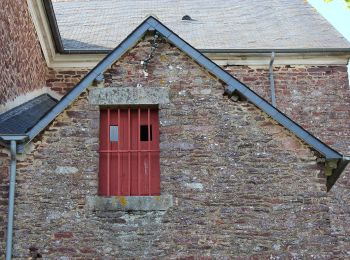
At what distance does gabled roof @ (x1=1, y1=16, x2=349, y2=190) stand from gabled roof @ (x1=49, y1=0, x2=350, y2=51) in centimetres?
423

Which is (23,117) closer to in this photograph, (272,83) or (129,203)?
(129,203)

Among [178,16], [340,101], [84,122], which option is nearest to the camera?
[84,122]

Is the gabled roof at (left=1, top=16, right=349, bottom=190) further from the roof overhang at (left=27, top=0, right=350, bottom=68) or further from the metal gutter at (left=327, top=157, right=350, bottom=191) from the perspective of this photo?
the roof overhang at (left=27, top=0, right=350, bottom=68)

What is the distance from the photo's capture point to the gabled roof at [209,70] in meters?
7.53

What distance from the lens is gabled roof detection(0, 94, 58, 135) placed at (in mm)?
7719

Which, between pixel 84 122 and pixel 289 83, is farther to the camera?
pixel 289 83

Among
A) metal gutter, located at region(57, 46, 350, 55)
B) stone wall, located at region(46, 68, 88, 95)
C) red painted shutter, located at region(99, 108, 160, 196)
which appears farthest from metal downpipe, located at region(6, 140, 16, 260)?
metal gutter, located at region(57, 46, 350, 55)

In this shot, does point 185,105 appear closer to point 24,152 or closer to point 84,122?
point 84,122

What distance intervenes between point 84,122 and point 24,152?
33.2 inches

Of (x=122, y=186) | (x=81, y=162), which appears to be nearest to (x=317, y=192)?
(x=122, y=186)

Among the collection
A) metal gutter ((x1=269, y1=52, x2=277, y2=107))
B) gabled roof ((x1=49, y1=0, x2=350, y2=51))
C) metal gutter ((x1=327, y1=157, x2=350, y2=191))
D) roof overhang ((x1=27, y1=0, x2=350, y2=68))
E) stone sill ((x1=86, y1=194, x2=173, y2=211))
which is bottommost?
stone sill ((x1=86, y1=194, x2=173, y2=211))

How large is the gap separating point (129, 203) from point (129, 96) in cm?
146

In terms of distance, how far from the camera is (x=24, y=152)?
24.5 feet

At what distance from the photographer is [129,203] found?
735 centimetres
